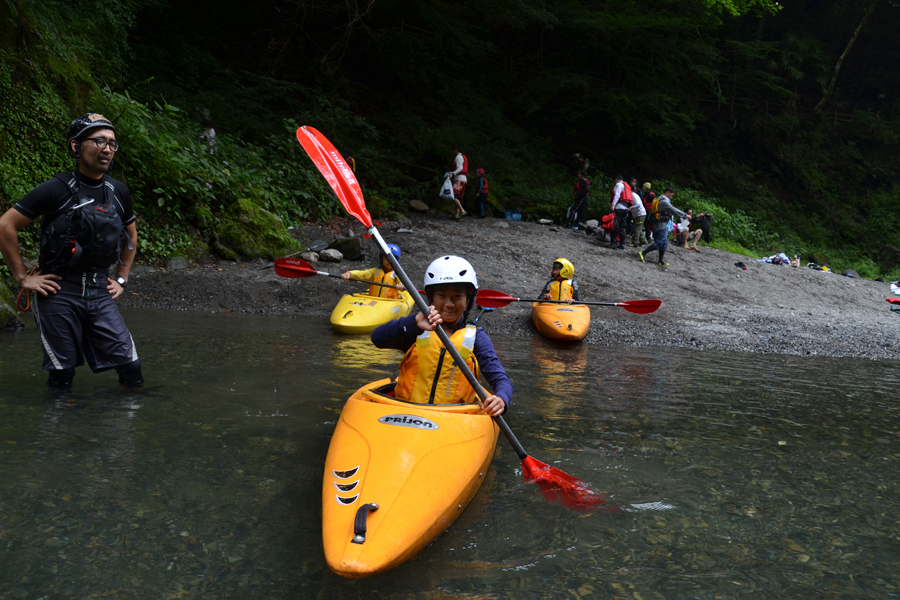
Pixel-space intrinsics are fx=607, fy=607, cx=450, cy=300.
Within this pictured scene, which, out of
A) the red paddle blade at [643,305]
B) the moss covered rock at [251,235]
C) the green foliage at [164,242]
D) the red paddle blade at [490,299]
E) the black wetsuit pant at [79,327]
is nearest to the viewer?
the black wetsuit pant at [79,327]

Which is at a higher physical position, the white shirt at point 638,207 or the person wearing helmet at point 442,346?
the white shirt at point 638,207

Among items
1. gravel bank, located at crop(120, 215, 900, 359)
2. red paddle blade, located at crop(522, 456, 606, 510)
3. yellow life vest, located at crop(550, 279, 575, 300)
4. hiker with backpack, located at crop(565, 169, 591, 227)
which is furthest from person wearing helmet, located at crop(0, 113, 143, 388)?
hiker with backpack, located at crop(565, 169, 591, 227)

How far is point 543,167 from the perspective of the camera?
2055 centimetres

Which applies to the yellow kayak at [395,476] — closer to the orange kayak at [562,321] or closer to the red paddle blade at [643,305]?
the orange kayak at [562,321]

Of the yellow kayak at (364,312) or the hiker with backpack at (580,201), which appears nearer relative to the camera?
the yellow kayak at (364,312)

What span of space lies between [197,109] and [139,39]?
3368 mm

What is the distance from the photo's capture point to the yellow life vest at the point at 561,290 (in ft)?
28.3

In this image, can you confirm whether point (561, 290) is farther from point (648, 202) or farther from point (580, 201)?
point (648, 202)

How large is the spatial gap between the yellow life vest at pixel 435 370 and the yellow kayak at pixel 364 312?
12.3 feet

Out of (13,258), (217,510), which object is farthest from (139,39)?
(217,510)

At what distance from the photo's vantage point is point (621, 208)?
14.0 m

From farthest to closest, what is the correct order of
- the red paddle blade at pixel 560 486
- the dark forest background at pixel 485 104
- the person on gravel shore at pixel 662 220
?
the person on gravel shore at pixel 662 220
the dark forest background at pixel 485 104
the red paddle blade at pixel 560 486

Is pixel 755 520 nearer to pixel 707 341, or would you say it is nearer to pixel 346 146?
pixel 707 341

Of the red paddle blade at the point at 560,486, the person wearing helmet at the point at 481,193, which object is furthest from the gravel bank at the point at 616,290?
the red paddle blade at the point at 560,486
